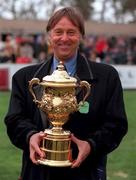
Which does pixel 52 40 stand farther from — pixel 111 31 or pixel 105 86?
pixel 111 31

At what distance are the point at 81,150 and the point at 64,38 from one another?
2.05 feet

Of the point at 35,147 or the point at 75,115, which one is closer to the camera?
the point at 35,147

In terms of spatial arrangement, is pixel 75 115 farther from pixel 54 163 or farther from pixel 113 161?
pixel 113 161

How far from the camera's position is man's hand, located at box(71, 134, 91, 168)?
10.9 ft

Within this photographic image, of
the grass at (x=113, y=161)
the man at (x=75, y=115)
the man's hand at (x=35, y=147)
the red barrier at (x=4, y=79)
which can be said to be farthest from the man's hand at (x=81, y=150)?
the red barrier at (x=4, y=79)

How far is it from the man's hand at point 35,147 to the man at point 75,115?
15mm

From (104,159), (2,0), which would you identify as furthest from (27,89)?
(2,0)

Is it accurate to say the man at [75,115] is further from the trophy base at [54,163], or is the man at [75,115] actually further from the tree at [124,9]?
the tree at [124,9]

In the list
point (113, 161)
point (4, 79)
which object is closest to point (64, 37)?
point (113, 161)

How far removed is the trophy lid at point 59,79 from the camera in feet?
10.7

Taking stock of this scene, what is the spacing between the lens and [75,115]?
345 centimetres

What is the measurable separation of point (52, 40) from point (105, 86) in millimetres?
397

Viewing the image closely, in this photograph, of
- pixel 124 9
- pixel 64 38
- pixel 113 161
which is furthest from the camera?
pixel 124 9

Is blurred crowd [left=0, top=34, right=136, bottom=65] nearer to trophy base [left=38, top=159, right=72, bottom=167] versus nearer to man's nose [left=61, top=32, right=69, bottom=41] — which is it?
man's nose [left=61, top=32, right=69, bottom=41]
